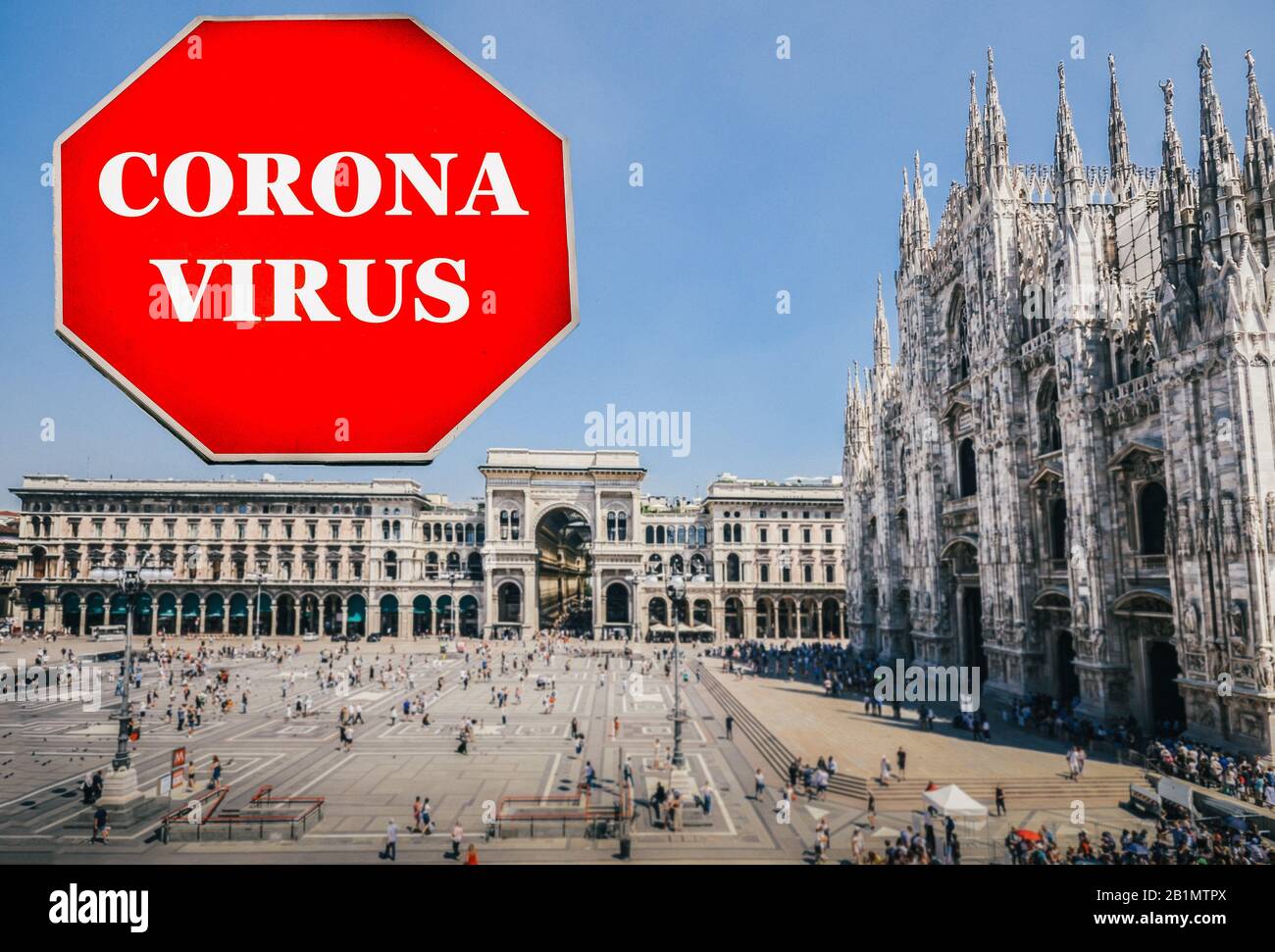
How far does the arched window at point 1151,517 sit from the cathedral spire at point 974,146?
18291mm

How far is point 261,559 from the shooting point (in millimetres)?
69438

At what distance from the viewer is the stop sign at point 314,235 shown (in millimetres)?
4027

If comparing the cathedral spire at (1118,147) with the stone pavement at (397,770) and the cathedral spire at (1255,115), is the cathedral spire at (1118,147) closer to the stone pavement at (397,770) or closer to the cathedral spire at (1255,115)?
the cathedral spire at (1255,115)

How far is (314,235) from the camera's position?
13.7 feet

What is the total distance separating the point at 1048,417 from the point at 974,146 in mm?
15396

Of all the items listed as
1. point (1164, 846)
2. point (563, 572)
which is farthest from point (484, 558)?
point (1164, 846)

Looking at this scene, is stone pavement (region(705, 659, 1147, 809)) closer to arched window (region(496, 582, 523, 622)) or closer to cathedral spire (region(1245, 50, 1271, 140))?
cathedral spire (region(1245, 50, 1271, 140))

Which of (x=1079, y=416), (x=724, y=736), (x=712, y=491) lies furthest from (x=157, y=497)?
(x=1079, y=416)

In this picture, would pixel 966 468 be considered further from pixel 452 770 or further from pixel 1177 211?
pixel 452 770

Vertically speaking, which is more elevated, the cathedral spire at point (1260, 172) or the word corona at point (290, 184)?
the cathedral spire at point (1260, 172)

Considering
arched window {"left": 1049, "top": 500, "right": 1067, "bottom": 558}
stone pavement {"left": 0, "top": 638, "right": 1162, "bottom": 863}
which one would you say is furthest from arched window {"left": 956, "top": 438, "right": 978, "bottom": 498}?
stone pavement {"left": 0, "top": 638, "right": 1162, "bottom": 863}

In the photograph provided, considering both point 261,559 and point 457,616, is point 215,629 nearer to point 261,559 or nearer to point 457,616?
point 261,559

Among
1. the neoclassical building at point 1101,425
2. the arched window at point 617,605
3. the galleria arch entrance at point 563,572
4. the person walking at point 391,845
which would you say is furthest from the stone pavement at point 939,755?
the galleria arch entrance at point 563,572

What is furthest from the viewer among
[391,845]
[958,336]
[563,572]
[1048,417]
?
[563,572]
